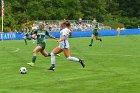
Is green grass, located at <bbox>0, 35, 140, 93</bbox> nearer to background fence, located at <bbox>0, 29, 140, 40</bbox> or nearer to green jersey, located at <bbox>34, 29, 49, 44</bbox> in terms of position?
green jersey, located at <bbox>34, 29, 49, 44</bbox>

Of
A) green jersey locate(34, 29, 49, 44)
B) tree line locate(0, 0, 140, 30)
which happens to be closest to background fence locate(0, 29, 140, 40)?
tree line locate(0, 0, 140, 30)

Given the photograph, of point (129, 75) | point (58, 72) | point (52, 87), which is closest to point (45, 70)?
point (58, 72)

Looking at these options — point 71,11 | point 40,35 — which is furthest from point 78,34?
point 40,35

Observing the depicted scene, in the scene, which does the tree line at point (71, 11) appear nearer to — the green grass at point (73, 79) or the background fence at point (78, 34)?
the background fence at point (78, 34)

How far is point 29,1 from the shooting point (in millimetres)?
82562

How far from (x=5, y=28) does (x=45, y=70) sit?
50.9 m

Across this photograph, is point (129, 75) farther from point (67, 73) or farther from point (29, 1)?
point (29, 1)

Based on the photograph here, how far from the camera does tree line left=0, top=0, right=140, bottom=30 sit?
79.2m

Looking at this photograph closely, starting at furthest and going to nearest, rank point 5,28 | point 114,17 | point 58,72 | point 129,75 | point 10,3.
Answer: point 114,17 < point 10,3 < point 5,28 < point 58,72 < point 129,75

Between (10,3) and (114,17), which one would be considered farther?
(114,17)

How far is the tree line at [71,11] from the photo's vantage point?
7919cm

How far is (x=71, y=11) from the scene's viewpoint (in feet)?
285

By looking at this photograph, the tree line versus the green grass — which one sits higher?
the green grass

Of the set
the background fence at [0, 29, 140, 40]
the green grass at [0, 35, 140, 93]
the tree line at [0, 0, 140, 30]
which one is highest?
the green grass at [0, 35, 140, 93]
